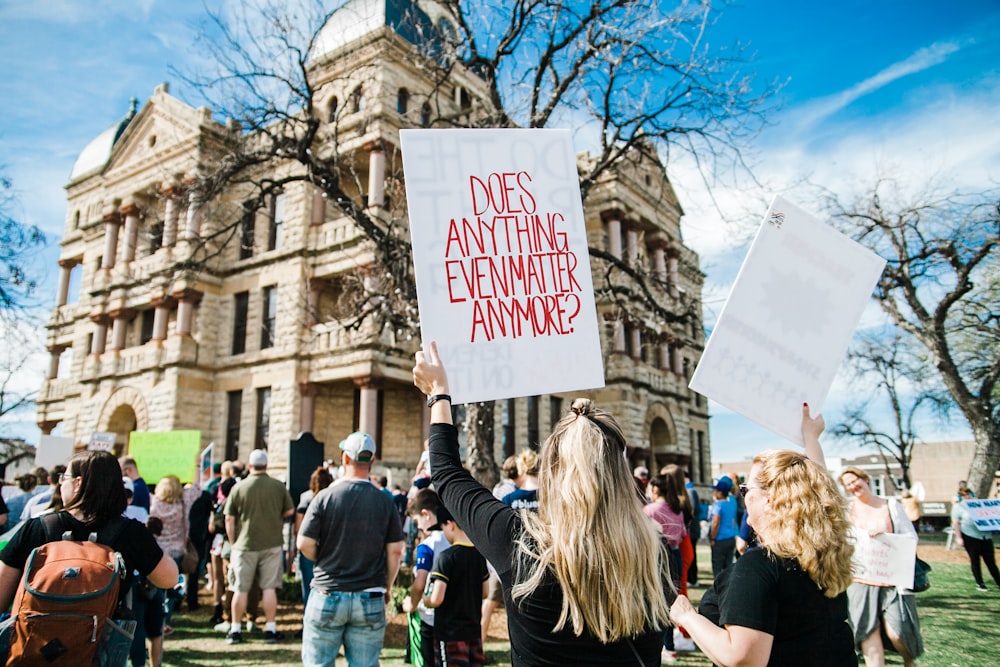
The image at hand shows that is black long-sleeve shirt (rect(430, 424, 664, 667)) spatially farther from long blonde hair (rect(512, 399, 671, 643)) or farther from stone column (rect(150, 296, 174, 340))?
stone column (rect(150, 296, 174, 340))

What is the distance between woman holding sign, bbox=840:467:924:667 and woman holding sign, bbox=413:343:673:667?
172 inches

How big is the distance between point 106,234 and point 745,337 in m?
30.6

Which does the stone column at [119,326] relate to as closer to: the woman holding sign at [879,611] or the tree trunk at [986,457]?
the woman holding sign at [879,611]

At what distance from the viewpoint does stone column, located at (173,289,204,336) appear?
79.0 feet

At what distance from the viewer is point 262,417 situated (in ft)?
76.1

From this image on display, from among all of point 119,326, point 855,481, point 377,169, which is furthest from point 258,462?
point 119,326

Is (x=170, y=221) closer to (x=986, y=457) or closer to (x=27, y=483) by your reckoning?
(x=27, y=483)

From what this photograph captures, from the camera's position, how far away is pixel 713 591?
2.98 metres

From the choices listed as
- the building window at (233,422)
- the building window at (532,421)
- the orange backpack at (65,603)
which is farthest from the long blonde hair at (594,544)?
the building window at (532,421)

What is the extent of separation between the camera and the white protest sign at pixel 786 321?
3322mm

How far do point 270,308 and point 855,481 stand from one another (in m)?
21.6

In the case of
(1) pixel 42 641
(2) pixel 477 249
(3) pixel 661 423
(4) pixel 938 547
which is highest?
(3) pixel 661 423

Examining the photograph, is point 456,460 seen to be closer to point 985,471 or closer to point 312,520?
point 312,520

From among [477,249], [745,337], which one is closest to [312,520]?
[477,249]
